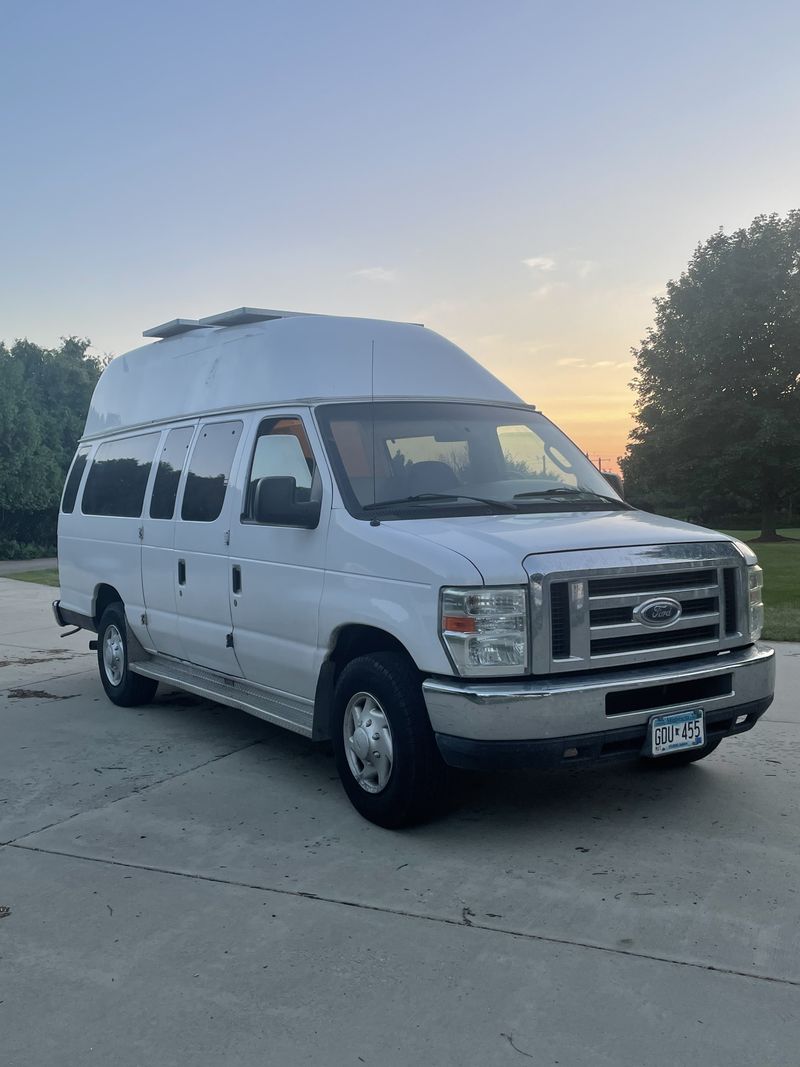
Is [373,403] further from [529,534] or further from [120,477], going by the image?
[120,477]

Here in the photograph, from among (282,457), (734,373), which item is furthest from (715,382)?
(282,457)

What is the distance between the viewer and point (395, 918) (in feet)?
13.6

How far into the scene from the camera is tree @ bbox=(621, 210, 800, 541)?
3853 cm

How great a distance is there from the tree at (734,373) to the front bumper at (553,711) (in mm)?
34867

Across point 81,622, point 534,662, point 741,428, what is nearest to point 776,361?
point 741,428

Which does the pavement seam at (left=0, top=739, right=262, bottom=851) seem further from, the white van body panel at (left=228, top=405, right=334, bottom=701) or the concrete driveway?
the white van body panel at (left=228, top=405, right=334, bottom=701)

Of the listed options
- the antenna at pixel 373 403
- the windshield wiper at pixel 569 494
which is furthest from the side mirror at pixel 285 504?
the windshield wiper at pixel 569 494

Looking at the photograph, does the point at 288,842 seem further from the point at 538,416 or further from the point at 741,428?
the point at 741,428

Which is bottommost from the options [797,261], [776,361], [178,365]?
[178,365]

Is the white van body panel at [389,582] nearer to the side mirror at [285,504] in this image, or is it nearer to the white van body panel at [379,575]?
the white van body panel at [379,575]

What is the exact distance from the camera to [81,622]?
30.3 ft

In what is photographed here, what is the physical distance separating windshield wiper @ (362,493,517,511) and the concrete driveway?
5.17ft

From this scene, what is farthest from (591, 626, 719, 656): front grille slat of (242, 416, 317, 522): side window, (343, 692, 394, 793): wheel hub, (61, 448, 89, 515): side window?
(61, 448, 89, 515): side window

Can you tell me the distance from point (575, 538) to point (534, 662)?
0.67 metres
